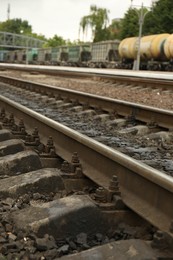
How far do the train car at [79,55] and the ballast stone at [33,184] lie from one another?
49837mm

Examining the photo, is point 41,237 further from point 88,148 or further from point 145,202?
point 88,148

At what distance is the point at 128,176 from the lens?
3117 millimetres

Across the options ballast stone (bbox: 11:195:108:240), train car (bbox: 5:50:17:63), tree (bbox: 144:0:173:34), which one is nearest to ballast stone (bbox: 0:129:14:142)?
ballast stone (bbox: 11:195:108:240)

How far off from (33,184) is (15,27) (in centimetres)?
16270

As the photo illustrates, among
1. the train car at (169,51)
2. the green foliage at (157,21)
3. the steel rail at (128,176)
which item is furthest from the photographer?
the green foliage at (157,21)

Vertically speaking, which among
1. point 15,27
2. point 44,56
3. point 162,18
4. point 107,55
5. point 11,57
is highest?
point 15,27

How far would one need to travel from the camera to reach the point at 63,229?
105 inches

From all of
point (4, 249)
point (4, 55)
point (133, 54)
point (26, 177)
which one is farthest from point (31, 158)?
point (4, 55)

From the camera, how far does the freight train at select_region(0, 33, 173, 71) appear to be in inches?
1419

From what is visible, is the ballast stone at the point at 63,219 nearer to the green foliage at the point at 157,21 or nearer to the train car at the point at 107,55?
the train car at the point at 107,55

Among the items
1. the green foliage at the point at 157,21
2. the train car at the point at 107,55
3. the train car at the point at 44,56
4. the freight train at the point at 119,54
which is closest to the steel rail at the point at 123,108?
the freight train at the point at 119,54

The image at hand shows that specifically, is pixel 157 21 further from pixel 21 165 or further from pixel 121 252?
pixel 121 252

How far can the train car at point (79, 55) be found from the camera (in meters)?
54.6

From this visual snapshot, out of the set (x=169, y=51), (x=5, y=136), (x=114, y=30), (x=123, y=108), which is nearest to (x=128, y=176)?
(x=5, y=136)
